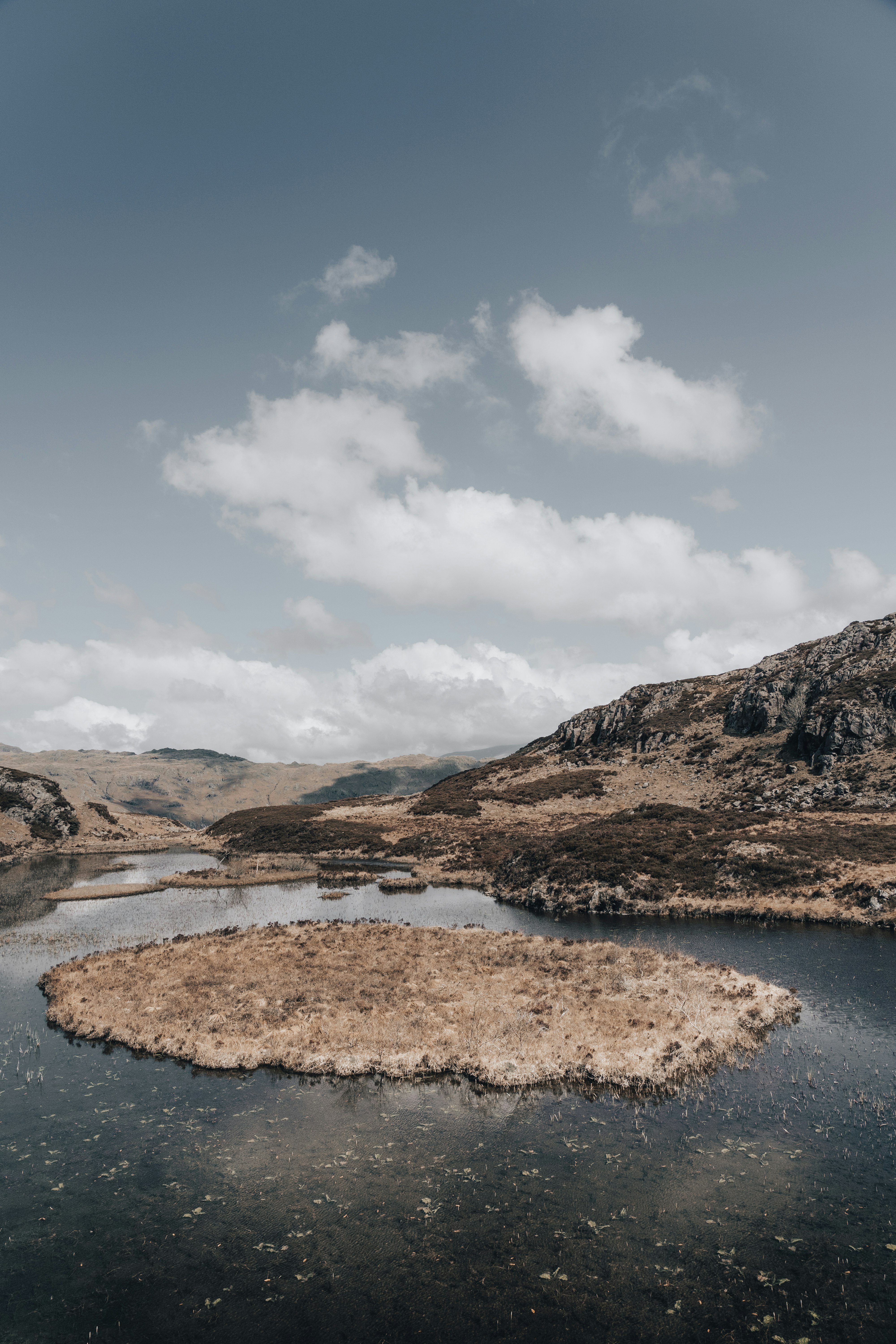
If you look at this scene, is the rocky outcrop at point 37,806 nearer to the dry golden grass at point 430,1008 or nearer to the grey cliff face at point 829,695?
the dry golden grass at point 430,1008

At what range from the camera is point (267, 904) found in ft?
226

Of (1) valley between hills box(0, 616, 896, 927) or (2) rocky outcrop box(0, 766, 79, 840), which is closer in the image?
(1) valley between hills box(0, 616, 896, 927)

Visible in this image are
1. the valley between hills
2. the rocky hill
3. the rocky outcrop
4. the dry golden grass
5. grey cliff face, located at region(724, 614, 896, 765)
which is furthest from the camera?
the rocky outcrop

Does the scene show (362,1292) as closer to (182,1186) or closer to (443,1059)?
(182,1186)

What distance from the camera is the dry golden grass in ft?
88.5

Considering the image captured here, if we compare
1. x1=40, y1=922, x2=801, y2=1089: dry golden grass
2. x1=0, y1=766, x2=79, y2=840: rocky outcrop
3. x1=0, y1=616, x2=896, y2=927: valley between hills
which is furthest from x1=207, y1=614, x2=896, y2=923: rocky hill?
x1=0, y1=766, x2=79, y2=840: rocky outcrop

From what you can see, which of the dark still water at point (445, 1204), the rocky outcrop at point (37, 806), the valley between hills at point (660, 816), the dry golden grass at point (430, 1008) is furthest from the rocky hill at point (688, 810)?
the rocky outcrop at point (37, 806)

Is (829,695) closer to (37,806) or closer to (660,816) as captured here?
(660,816)

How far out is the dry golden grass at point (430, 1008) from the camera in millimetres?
26969

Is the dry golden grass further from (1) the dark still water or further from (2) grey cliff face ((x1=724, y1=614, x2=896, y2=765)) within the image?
(2) grey cliff face ((x1=724, y1=614, x2=896, y2=765))

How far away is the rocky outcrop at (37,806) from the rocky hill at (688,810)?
30537 millimetres

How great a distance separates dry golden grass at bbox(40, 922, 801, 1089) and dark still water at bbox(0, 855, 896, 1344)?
1377 millimetres

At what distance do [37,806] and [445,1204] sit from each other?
146 metres

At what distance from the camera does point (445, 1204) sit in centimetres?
1811
